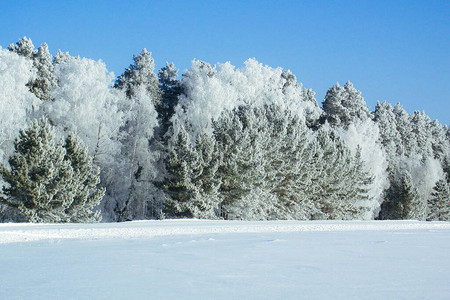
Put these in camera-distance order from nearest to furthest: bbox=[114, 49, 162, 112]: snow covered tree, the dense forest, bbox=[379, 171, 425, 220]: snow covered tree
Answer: the dense forest → bbox=[114, 49, 162, 112]: snow covered tree → bbox=[379, 171, 425, 220]: snow covered tree

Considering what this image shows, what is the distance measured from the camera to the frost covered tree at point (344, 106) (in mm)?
69500

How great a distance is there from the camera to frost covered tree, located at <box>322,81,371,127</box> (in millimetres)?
69500

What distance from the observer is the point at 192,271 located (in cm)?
866

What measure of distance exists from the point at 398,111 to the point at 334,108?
3721cm

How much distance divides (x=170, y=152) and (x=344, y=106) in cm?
4918

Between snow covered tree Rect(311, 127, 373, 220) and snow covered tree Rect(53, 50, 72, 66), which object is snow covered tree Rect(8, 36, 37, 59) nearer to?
snow covered tree Rect(53, 50, 72, 66)

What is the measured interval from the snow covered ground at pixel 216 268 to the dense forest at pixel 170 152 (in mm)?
12959

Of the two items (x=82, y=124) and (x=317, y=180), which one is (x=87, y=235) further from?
(x=317, y=180)

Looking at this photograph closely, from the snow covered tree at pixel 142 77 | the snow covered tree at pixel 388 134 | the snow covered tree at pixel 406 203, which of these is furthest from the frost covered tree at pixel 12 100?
Result: the snow covered tree at pixel 388 134

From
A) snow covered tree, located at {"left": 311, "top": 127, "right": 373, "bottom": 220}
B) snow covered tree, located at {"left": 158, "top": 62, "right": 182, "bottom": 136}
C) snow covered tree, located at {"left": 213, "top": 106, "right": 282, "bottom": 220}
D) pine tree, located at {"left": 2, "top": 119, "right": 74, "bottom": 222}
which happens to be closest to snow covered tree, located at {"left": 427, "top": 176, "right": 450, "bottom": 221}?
snow covered tree, located at {"left": 311, "top": 127, "right": 373, "bottom": 220}

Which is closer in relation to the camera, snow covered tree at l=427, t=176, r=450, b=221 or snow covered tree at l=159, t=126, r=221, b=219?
snow covered tree at l=159, t=126, r=221, b=219

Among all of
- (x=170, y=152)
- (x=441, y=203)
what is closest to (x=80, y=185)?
(x=170, y=152)

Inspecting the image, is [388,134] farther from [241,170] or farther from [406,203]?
[241,170]

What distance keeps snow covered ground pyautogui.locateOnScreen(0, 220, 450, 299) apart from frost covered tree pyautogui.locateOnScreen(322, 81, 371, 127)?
56.7 m
